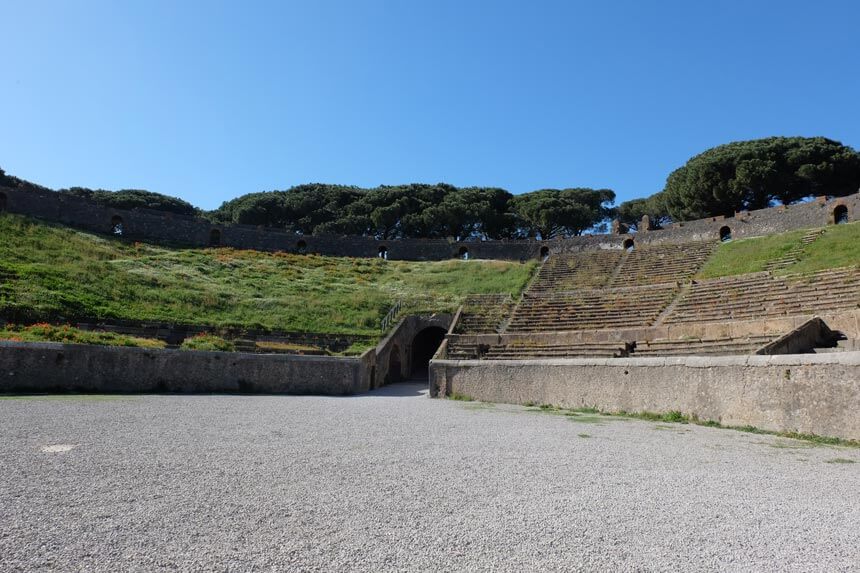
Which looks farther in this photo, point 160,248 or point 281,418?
point 160,248

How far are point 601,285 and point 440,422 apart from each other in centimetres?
2290

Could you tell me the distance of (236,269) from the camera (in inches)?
1478

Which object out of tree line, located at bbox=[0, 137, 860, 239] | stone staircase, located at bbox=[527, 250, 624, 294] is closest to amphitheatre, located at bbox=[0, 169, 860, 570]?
stone staircase, located at bbox=[527, 250, 624, 294]

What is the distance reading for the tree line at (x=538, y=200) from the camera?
153 feet

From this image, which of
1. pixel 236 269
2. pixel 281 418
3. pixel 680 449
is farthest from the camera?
pixel 236 269

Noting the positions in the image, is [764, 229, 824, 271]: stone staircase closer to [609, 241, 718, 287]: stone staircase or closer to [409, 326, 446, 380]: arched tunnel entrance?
[609, 241, 718, 287]: stone staircase

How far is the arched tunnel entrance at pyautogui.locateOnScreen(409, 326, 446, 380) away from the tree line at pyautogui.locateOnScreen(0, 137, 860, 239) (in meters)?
30.6

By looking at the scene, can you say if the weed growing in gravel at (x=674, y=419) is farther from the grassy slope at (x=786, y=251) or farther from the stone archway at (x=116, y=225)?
the stone archway at (x=116, y=225)

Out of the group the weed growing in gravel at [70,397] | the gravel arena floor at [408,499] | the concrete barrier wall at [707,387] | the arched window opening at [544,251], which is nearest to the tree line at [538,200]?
the arched window opening at [544,251]

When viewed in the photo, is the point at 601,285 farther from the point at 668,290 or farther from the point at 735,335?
the point at 735,335

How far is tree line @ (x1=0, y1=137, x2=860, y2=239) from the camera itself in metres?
46.7

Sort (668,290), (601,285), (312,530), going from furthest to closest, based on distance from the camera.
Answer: (601,285), (668,290), (312,530)

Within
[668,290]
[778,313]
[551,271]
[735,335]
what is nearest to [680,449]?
[735,335]

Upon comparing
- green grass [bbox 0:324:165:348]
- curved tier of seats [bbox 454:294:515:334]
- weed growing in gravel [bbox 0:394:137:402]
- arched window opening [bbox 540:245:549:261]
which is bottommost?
weed growing in gravel [bbox 0:394:137:402]
